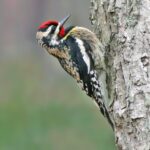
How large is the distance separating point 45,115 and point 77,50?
2.47 metres

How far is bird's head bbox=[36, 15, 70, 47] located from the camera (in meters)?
6.25

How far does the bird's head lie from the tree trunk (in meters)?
0.53

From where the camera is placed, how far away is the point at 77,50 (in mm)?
6191

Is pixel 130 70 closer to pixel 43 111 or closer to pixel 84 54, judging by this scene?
pixel 84 54

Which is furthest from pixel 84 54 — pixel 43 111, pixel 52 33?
pixel 43 111

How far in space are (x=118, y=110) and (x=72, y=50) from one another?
778 mm

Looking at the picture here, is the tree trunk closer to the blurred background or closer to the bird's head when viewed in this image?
the bird's head

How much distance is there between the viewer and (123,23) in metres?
5.75

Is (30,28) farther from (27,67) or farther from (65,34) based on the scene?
(65,34)

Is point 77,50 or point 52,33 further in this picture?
point 52,33

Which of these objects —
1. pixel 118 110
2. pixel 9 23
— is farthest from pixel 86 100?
pixel 9 23

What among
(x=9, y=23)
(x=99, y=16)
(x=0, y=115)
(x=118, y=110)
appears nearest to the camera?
(x=118, y=110)

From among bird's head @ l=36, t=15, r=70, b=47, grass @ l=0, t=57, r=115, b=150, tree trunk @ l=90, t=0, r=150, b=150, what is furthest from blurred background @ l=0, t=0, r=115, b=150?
tree trunk @ l=90, t=0, r=150, b=150

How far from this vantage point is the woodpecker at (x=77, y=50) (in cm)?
612
